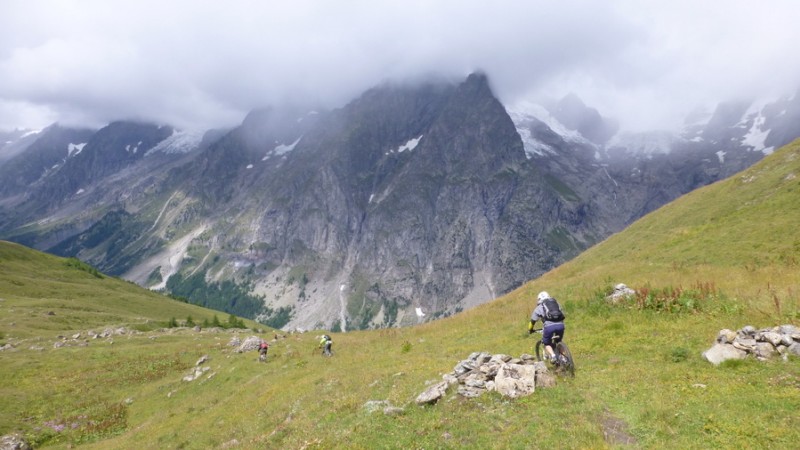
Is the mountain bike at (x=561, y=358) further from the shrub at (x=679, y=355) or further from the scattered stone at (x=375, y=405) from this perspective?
the scattered stone at (x=375, y=405)

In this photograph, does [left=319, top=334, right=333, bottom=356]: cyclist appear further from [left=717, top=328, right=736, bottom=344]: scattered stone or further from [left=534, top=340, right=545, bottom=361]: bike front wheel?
[left=717, top=328, right=736, bottom=344]: scattered stone

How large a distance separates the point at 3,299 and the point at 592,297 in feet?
362

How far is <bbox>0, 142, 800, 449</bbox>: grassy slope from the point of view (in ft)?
44.5

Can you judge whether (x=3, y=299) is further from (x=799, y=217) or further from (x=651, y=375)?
(x=799, y=217)

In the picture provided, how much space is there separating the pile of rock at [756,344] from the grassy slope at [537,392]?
2.04 feet

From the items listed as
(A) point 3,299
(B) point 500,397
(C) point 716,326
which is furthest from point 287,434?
(A) point 3,299

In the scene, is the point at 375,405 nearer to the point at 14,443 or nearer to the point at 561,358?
the point at 561,358

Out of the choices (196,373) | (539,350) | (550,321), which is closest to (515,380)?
(550,321)

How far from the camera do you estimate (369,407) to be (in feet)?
59.4

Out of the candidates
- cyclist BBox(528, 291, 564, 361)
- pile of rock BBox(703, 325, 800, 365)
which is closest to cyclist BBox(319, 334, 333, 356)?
cyclist BBox(528, 291, 564, 361)

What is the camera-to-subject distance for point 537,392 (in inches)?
635

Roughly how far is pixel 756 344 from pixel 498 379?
33.6ft

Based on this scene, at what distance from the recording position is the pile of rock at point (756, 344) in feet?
53.4

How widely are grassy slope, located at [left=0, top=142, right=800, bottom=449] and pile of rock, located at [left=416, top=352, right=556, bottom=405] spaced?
1.53ft
